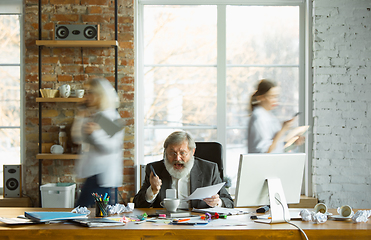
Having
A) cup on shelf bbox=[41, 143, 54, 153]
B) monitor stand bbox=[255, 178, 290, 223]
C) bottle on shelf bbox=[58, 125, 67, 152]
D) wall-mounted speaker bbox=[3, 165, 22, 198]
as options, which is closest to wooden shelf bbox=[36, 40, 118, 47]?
bottle on shelf bbox=[58, 125, 67, 152]

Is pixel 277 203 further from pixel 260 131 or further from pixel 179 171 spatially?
pixel 260 131

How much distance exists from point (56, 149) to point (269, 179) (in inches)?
92.6

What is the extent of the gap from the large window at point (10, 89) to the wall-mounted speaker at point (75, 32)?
0.58 meters

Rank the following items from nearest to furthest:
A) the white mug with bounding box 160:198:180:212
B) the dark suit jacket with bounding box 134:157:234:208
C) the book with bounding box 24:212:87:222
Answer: the book with bounding box 24:212:87:222
the white mug with bounding box 160:198:180:212
the dark suit jacket with bounding box 134:157:234:208

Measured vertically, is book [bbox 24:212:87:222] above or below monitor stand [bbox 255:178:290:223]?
below

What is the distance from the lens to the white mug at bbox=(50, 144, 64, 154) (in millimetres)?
3326

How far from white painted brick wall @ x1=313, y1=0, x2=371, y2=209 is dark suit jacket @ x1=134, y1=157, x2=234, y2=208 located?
5.65 ft

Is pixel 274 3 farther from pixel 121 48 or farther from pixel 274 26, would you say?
pixel 121 48

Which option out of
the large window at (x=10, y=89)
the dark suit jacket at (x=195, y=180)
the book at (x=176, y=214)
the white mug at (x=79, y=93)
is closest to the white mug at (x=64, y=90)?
the white mug at (x=79, y=93)

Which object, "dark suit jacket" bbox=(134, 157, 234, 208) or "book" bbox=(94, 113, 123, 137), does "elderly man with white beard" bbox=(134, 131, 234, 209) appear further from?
"book" bbox=(94, 113, 123, 137)

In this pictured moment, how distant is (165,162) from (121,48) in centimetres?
167

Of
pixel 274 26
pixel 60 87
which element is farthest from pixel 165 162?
pixel 274 26

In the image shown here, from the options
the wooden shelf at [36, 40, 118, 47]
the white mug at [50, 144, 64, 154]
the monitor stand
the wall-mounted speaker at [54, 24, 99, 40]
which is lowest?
the monitor stand

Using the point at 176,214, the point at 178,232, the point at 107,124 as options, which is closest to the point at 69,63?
the point at 107,124
